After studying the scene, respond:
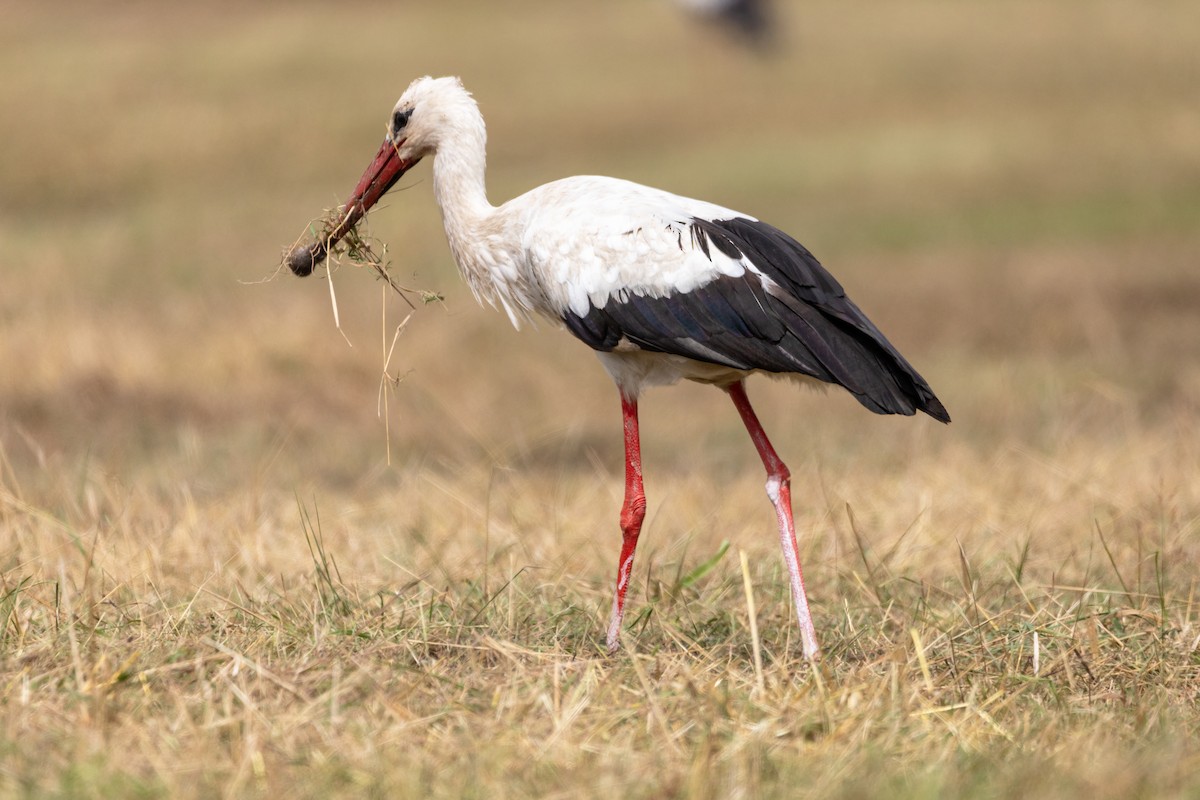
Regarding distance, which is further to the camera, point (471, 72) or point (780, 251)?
point (471, 72)

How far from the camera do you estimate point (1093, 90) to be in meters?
21.9

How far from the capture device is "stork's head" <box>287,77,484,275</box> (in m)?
4.95

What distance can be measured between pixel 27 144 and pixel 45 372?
9726mm

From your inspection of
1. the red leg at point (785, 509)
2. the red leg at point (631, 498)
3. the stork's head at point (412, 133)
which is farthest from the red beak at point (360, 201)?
the red leg at point (785, 509)

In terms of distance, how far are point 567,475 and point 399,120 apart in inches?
111

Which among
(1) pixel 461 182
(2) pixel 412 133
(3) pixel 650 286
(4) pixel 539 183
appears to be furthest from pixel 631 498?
(4) pixel 539 183

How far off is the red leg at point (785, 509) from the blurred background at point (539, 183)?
1.17 m

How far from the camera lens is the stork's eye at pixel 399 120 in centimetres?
517

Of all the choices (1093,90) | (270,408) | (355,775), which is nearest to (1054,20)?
(1093,90)

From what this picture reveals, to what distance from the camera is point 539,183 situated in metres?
17.2

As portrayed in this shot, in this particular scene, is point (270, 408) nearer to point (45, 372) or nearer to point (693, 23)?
point (45, 372)

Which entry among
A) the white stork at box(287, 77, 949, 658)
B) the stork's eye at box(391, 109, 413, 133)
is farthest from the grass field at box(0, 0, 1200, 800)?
the stork's eye at box(391, 109, 413, 133)

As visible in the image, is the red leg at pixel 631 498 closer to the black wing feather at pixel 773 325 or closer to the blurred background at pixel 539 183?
the black wing feather at pixel 773 325

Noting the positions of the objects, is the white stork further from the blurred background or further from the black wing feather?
the blurred background
